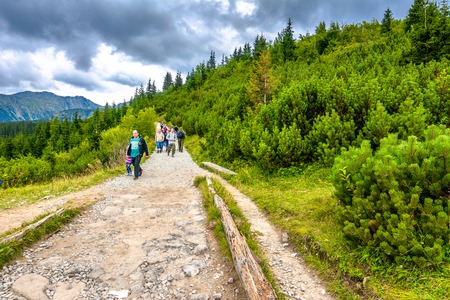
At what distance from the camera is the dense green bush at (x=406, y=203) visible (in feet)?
12.1

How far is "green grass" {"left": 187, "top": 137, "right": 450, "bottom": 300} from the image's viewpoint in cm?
354

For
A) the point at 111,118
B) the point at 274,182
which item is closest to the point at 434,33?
the point at 274,182

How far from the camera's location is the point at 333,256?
4.55 meters

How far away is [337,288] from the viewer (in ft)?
13.1

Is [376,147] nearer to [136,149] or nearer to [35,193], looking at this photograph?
[136,149]

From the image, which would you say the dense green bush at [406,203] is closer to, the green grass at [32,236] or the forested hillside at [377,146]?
the forested hillside at [377,146]

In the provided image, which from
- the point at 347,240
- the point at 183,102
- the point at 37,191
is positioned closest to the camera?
the point at 347,240

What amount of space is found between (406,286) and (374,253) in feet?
2.07

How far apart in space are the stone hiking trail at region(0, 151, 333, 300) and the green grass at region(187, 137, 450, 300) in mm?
272

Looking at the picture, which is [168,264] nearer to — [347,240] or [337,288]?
[337,288]

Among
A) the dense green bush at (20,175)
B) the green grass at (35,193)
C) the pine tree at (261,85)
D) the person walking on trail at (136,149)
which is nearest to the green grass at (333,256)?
the person walking on trail at (136,149)

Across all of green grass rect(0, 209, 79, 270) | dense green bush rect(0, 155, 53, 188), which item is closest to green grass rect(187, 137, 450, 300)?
green grass rect(0, 209, 79, 270)

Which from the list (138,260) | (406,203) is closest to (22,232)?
(138,260)

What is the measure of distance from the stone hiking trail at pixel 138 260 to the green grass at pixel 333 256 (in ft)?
0.89
